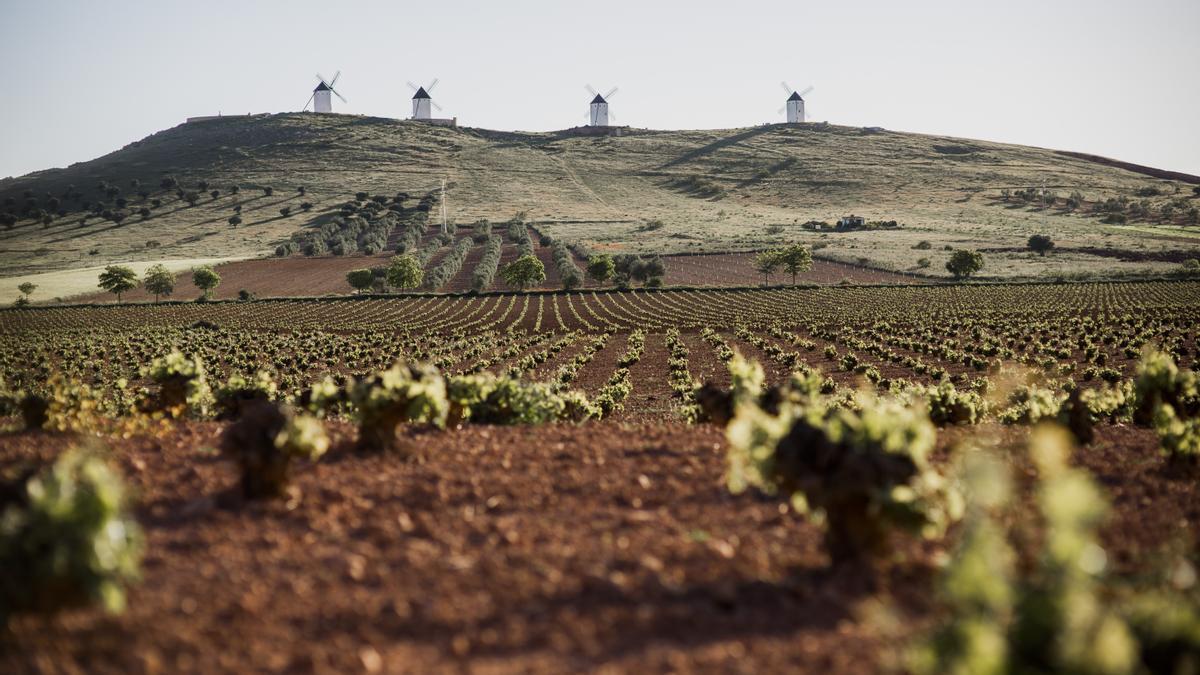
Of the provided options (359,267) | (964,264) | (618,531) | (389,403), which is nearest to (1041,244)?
(964,264)

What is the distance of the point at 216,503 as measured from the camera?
10289 mm

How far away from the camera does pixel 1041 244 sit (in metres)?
125

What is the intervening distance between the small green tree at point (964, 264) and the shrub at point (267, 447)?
109 m

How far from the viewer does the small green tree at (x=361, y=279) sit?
106 meters

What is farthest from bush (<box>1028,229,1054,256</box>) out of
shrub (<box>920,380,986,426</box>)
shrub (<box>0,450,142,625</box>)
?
shrub (<box>0,450,142,625</box>)

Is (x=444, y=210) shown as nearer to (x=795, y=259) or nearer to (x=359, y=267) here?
(x=359, y=267)

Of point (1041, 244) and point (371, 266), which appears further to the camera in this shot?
point (1041, 244)

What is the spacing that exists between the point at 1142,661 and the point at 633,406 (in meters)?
28.5

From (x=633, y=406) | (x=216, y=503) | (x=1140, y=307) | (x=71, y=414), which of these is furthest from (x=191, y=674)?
(x=1140, y=307)

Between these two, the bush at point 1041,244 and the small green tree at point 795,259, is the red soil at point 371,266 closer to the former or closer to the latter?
the small green tree at point 795,259

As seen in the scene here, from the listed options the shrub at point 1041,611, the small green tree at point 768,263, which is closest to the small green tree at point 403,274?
the small green tree at point 768,263

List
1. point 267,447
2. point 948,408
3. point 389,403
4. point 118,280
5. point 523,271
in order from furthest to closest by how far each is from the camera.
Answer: point 523,271, point 118,280, point 948,408, point 389,403, point 267,447

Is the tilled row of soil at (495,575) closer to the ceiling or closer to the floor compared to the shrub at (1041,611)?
closer to the floor

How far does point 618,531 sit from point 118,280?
110553 mm
